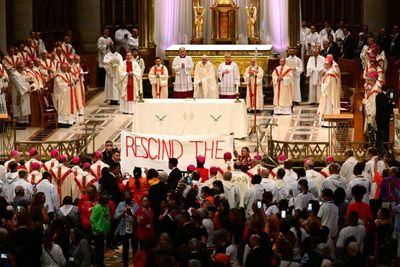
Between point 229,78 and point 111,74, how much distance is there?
3.69 metres

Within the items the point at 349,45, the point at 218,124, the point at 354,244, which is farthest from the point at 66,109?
the point at 354,244

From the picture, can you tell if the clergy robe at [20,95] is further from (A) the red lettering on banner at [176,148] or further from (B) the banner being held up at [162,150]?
(A) the red lettering on banner at [176,148]

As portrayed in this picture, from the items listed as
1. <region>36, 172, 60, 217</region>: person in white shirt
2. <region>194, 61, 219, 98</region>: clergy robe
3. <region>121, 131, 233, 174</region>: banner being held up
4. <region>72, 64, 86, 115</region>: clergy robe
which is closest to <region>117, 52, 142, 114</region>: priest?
<region>72, 64, 86, 115</region>: clergy robe

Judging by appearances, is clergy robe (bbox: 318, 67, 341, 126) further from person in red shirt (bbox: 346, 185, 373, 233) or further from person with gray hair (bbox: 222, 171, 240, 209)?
person in red shirt (bbox: 346, 185, 373, 233)

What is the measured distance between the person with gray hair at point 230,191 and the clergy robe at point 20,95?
426 inches

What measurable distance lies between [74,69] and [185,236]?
15.0 metres

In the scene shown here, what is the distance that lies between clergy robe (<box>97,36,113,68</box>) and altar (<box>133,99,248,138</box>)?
10.0 metres

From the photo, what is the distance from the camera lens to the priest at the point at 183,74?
110ft

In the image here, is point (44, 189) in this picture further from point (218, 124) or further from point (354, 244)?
point (218, 124)

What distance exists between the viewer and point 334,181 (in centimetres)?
2098

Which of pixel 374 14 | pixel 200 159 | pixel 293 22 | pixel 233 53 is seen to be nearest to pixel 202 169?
pixel 200 159

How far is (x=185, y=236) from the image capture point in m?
17.9

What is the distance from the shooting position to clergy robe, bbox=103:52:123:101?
Result: 34.7 m

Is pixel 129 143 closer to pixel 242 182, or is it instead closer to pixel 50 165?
pixel 50 165
